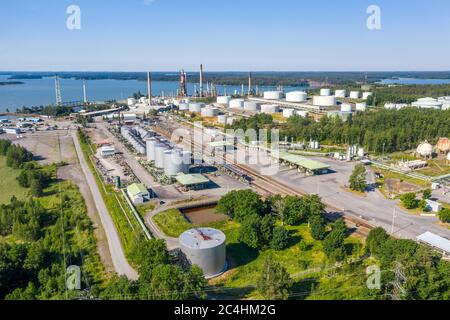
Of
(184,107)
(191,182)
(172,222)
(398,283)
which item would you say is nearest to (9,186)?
(191,182)

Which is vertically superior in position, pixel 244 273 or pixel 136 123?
pixel 136 123

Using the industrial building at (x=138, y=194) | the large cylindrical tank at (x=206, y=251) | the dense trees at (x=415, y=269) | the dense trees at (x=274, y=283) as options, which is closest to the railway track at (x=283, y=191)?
the dense trees at (x=415, y=269)

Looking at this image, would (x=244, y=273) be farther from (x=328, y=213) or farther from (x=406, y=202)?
(x=406, y=202)

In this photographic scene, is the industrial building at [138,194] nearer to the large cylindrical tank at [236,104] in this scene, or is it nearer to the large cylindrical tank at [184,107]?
the large cylindrical tank at [184,107]

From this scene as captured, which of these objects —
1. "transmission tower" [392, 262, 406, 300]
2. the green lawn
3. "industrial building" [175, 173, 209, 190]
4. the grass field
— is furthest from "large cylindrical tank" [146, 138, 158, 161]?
"transmission tower" [392, 262, 406, 300]

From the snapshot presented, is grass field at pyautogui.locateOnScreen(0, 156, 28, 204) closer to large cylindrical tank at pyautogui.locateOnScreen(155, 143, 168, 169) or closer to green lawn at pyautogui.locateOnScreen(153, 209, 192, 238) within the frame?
large cylindrical tank at pyautogui.locateOnScreen(155, 143, 168, 169)

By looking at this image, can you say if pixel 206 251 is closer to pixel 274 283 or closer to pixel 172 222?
pixel 274 283

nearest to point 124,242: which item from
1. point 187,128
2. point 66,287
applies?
point 66,287
